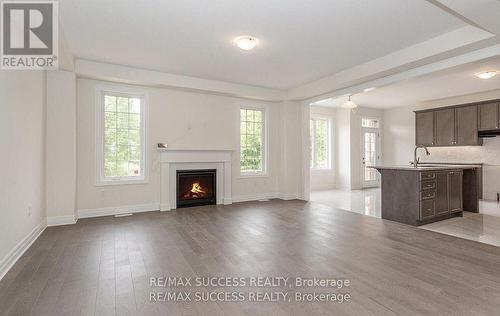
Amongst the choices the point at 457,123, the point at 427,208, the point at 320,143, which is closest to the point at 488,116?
the point at 457,123

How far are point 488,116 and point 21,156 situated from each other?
361 inches

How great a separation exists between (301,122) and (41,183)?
5598mm

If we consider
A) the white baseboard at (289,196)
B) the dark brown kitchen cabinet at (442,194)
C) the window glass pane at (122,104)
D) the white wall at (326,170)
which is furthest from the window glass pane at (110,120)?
the dark brown kitchen cabinet at (442,194)

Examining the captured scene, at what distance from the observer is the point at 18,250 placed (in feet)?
9.84

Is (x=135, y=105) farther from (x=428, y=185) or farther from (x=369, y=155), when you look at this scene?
(x=369, y=155)

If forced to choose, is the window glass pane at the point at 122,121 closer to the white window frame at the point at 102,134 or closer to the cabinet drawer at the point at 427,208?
the white window frame at the point at 102,134

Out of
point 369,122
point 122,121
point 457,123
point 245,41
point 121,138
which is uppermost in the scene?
point 245,41

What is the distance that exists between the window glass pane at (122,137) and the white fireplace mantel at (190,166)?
1.81 feet

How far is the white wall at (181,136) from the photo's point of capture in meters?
4.92

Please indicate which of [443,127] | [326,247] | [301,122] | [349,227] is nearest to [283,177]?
[301,122]

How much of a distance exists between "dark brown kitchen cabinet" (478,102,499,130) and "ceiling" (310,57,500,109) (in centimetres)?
52

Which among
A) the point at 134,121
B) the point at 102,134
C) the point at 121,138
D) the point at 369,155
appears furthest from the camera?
the point at 369,155

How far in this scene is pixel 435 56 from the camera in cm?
381

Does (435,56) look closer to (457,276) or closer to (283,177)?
(457,276)
